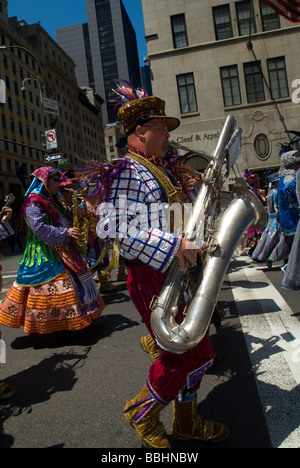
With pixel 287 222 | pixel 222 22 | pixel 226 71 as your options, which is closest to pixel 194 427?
pixel 287 222

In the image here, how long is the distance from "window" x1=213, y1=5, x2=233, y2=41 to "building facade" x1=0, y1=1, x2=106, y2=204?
13.1 m

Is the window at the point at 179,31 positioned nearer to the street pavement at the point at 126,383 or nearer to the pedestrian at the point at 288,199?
the pedestrian at the point at 288,199

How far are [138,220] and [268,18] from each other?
2082 centimetres

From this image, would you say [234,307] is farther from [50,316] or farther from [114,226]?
[114,226]

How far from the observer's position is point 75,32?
398 feet

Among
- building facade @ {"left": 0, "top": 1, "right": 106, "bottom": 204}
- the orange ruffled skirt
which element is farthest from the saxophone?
building facade @ {"left": 0, "top": 1, "right": 106, "bottom": 204}

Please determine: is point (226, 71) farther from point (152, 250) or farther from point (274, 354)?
point (152, 250)

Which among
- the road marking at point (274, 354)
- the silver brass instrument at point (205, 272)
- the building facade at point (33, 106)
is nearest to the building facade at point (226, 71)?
the building facade at point (33, 106)

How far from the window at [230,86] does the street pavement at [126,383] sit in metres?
16.7

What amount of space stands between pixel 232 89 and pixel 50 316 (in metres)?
18.3

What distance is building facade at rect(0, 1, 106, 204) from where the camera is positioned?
4147cm

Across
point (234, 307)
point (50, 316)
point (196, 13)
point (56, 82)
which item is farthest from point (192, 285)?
point (56, 82)

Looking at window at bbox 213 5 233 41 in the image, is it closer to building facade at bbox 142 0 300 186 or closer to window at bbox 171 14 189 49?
building facade at bbox 142 0 300 186

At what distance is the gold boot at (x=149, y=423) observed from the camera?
190 centimetres
